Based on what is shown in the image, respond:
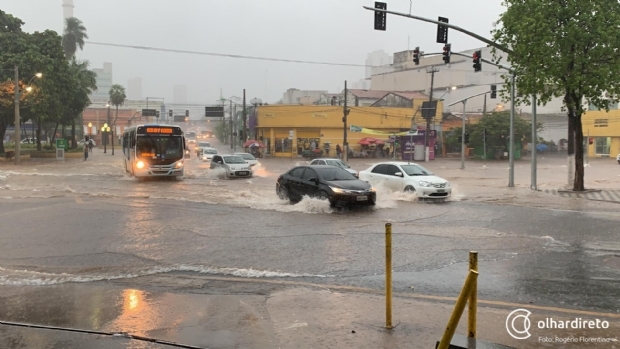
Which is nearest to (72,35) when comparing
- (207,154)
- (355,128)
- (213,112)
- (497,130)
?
(213,112)

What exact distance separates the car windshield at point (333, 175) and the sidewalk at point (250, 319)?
926cm

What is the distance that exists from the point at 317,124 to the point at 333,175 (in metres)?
49.1

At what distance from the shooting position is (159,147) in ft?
89.6

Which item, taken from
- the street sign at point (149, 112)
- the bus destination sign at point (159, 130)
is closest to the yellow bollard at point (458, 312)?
the bus destination sign at point (159, 130)

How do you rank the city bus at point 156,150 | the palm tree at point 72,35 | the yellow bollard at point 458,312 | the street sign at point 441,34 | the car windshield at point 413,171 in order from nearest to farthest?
the yellow bollard at point 458,312
the street sign at point 441,34
the car windshield at point 413,171
the city bus at point 156,150
the palm tree at point 72,35

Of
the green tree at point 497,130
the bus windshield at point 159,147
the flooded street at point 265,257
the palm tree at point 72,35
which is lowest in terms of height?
the flooded street at point 265,257

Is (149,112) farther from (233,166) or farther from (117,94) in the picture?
(233,166)

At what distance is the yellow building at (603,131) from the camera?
2445 inches

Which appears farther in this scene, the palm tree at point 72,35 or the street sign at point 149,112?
the palm tree at point 72,35

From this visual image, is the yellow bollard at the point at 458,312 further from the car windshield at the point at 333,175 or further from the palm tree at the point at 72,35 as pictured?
the palm tree at the point at 72,35

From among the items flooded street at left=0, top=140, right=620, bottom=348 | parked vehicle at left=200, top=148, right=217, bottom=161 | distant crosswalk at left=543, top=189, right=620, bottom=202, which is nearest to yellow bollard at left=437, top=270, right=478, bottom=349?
flooded street at left=0, top=140, right=620, bottom=348

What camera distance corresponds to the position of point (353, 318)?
19.0 ft

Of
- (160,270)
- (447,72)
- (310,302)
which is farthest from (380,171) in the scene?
(447,72)

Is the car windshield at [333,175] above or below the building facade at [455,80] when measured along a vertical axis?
below
